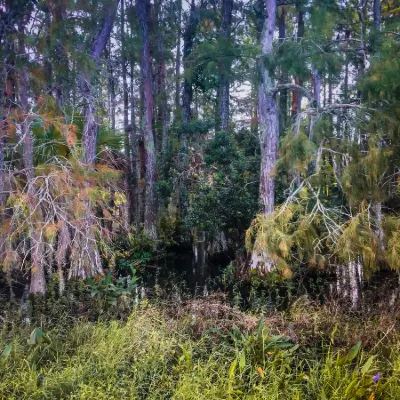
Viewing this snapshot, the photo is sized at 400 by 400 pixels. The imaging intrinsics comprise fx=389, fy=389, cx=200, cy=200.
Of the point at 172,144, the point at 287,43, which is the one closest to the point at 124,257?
the point at 172,144

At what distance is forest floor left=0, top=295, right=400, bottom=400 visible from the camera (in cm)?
257

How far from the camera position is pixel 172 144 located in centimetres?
883

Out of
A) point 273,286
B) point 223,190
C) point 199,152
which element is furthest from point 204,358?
point 199,152

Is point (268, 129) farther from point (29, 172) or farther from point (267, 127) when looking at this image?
point (29, 172)

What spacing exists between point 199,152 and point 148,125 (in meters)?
1.38

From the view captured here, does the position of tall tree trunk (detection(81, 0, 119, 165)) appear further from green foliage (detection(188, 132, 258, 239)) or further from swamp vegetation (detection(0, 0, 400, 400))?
green foliage (detection(188, 132, 258, 239))

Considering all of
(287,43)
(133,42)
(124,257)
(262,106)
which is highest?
(133,42)

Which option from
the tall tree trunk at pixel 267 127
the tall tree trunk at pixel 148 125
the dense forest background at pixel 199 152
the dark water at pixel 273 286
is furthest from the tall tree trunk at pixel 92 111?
the tall tree trunk at pixel 148 125

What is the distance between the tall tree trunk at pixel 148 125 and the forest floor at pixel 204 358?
5.02 metres

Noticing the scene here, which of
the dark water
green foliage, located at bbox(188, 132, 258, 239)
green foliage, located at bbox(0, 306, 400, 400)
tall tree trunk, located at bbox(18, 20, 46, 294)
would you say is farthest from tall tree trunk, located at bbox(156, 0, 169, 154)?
green foliage, located at bbox(0, 306, 400, 400)

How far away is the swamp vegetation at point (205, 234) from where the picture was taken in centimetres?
286

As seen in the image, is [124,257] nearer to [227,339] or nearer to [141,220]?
[141,220]

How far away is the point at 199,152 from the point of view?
28.1 ft

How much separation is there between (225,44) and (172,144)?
8.92 feet
